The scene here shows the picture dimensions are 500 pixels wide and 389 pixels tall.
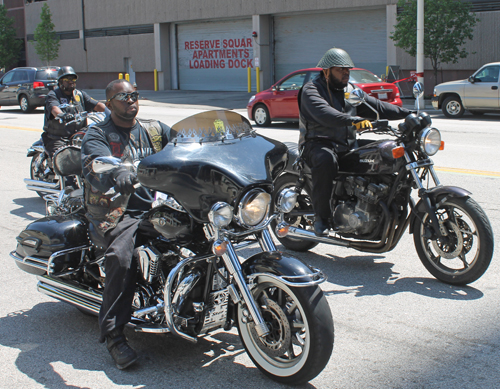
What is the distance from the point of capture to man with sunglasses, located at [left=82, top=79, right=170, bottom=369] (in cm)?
379

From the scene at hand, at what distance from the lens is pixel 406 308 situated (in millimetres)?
4734

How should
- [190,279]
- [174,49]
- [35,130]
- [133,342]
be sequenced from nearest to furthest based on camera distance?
[190,279] < [133,342] < [35,130] < [174,49]

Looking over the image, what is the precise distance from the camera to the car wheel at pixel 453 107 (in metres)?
18.1

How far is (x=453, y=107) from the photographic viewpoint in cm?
1823

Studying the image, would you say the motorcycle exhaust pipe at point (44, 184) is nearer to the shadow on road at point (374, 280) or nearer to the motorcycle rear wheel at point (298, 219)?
the motorcycle rear wheel at point (298, 219)

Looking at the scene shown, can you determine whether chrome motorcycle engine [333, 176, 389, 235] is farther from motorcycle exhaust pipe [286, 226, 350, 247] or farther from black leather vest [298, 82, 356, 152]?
black leather vest [298, 82, 356, 152]

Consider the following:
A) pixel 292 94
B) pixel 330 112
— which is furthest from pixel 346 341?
pixel 292 94

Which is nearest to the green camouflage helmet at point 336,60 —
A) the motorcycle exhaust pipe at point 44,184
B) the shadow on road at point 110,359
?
the shadow on road at point 110,359

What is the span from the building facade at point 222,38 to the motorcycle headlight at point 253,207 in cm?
2359

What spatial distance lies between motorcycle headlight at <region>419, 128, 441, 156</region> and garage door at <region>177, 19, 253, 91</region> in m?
29.4

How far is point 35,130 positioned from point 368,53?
17419 millimetres

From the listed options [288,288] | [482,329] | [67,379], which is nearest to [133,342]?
[67,379]

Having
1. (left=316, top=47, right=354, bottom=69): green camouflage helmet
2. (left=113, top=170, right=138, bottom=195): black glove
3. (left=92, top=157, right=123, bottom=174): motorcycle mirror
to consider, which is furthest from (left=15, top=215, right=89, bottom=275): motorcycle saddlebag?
(left=316, top=47, right=354, bottom=69): green camouflage helmet

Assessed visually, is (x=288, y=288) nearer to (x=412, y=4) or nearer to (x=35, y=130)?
(x=35, y=130)
